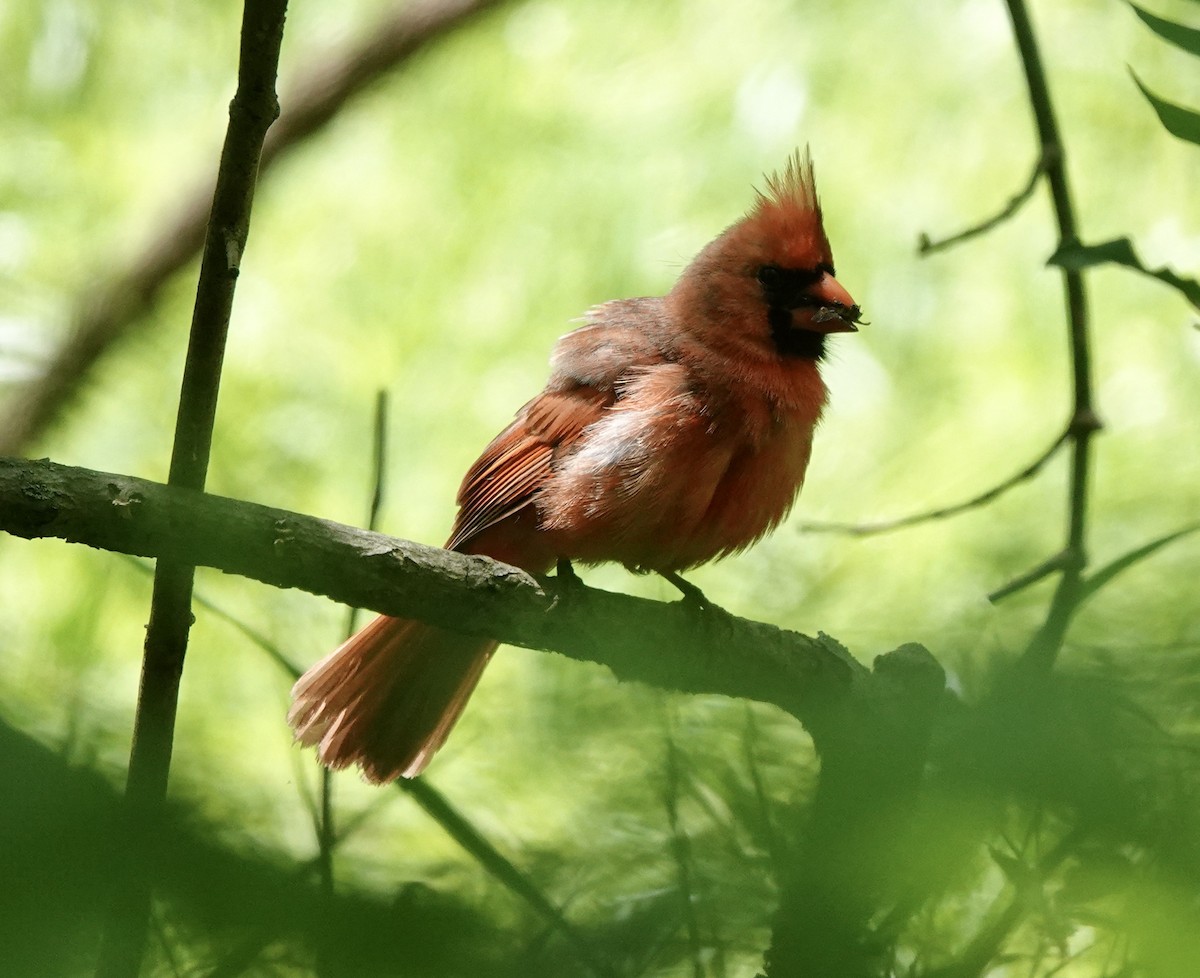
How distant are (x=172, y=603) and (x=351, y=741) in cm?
124

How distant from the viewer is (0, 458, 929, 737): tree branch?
202cm

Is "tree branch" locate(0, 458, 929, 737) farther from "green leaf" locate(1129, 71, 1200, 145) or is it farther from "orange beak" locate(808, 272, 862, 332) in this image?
"orange beak" locate(808, 272, 862, 332)

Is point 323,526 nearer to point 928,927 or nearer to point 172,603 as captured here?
point 172,603

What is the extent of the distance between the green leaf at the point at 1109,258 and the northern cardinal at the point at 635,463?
68.0 inches

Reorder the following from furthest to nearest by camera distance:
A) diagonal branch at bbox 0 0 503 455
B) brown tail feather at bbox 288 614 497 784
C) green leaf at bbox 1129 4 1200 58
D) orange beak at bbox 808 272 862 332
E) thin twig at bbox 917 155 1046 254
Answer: diagonal branch at bbox 0 0 503 455 → orange beak at bbox 808 272 862 332 → brown tail feather at bbox 288 614 497 784 → thin twig at bbox 917 155 1046 254 → green leaf at bbox 1129 4 1200 58

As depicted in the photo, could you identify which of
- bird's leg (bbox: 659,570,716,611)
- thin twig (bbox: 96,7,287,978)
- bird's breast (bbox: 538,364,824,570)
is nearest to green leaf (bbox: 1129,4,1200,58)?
thin twig (bbox: 96,7,287,978)

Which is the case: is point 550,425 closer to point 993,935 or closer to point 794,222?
point 794,222

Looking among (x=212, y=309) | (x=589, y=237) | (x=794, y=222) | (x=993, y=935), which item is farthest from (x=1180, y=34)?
(x=589, y=237)

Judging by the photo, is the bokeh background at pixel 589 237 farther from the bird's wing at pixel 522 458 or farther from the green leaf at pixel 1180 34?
the green leaf at pixel 1180 34

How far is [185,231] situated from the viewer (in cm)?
532

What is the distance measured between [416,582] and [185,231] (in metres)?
A: 3.35

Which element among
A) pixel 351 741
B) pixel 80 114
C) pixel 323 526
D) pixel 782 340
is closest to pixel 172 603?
pixel 323 526

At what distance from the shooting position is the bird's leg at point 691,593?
119 inches

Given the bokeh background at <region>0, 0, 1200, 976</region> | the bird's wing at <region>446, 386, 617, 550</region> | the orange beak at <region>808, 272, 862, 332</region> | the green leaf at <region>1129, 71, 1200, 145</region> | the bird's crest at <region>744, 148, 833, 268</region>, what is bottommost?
the green leaf at <region>1129, 71, 1200, 145</region>
